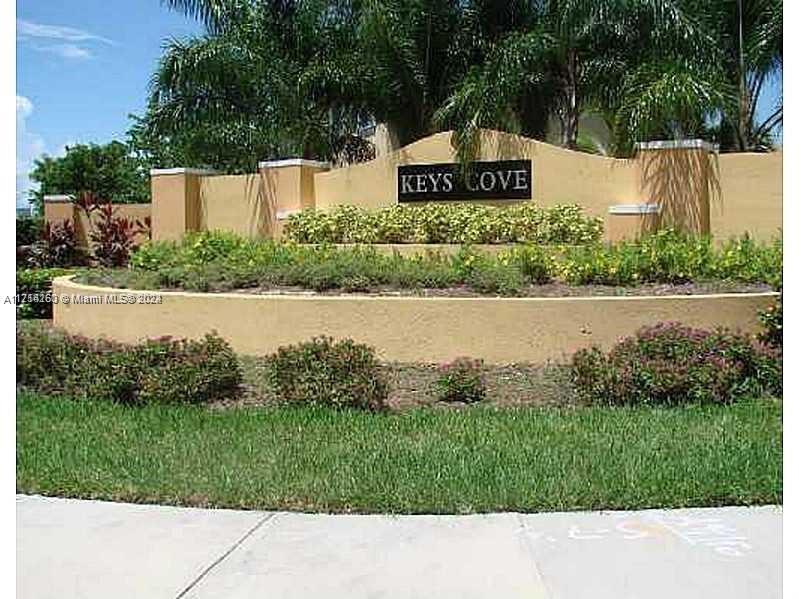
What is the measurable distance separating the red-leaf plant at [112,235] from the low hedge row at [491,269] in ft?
25.6

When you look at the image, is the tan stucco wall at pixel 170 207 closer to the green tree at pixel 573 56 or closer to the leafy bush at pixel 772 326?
the green tree at pixel 573 56

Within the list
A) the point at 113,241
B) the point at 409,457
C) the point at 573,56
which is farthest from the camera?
the point at 113,241

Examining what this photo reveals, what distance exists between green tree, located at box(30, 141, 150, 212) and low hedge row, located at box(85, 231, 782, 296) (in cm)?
2033

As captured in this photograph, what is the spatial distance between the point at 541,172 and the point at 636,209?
1606 millimetres

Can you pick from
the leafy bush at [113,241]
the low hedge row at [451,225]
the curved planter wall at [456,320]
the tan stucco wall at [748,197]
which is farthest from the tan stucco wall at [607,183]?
the leafy bush at [113,241]

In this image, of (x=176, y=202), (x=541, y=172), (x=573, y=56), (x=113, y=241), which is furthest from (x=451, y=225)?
(x=113, y=241)

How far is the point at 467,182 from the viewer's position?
14.9m

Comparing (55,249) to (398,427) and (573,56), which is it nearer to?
(573,56)

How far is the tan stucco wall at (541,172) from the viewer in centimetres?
1417

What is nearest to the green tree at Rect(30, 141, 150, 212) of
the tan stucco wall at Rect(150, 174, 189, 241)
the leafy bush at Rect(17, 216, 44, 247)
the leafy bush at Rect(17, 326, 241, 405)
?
the leafy bush at Rect(17, 216, 44, 247)

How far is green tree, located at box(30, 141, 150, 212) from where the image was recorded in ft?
104

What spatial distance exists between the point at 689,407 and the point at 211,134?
11.4m

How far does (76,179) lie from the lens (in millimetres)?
31969

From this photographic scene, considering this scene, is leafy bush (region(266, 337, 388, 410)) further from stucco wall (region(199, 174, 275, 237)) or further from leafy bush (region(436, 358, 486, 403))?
stucco wall (region(199, 174, 275, 237))
